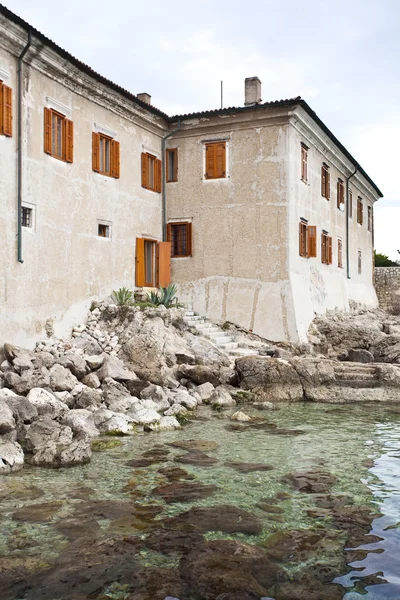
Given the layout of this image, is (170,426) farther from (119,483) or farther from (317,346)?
(317,346)

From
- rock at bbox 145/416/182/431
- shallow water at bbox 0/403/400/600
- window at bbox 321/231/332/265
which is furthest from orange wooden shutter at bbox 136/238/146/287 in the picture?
rock at bbox 145/416/182/431

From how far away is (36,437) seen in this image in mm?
9242

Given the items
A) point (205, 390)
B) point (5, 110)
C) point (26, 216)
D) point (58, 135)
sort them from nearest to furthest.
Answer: point (5, 110), point (205, 390), point (26, 216), point (58, 135)

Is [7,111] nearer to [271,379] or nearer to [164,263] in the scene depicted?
[164,263]

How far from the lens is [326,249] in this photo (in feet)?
76.2

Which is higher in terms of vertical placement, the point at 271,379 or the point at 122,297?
the point at 122,297

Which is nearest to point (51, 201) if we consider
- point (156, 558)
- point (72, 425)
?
point (72, 425)

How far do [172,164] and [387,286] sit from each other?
1727 centimetres

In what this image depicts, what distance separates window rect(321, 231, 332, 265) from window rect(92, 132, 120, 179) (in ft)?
29.5

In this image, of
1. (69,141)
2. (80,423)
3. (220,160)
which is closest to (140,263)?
(220,160)

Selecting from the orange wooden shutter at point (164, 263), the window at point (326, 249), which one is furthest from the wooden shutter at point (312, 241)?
the orange wooden shutter at point (164, 263)

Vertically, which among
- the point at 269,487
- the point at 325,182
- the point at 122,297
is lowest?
the point at 269,487

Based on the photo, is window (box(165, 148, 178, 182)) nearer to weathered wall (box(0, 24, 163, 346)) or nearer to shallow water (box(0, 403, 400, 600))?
weathered wall (box(0, 24, 163, 346))

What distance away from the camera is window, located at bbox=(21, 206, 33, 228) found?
13.9 meters
